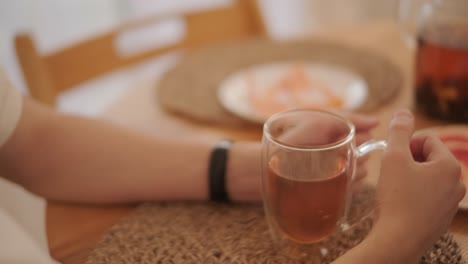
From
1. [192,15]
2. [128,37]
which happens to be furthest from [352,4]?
[192,15]

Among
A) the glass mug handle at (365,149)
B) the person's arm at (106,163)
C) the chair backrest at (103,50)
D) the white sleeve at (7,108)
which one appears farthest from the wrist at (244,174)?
the chair backrest at (103,50)

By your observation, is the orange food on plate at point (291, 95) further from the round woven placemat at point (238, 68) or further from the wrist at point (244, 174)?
the wrist at point (244, 174)

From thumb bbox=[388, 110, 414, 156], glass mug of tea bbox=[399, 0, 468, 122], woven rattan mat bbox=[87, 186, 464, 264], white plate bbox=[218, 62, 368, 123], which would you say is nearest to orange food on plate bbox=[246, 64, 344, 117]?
white plate bbox=[218, 62, 368, 123]

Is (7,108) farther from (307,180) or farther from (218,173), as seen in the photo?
(307,180)

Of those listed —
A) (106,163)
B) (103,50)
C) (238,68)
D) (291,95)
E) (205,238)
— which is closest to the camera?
(205,238)

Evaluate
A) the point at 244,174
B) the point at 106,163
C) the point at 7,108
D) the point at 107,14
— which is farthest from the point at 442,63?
the point at 107,14

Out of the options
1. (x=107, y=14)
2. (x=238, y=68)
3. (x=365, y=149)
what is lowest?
(x=107, y=14)

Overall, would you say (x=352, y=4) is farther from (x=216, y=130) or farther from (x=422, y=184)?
(x=422, y=184)

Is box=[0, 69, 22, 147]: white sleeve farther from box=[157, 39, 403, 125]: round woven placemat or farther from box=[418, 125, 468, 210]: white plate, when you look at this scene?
box=[418, 125, 468, 210]: white plate
